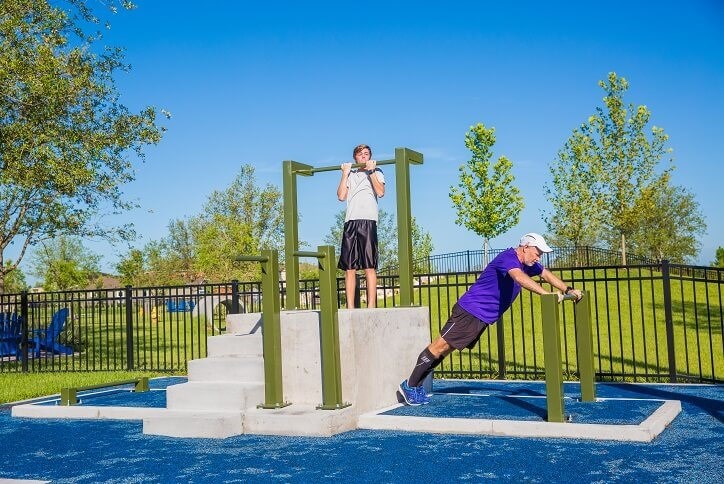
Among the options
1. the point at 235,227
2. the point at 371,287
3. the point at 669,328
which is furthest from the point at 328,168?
the point at 235,227

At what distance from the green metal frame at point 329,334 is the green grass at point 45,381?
574 centimetres

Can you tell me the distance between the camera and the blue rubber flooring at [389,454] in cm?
512

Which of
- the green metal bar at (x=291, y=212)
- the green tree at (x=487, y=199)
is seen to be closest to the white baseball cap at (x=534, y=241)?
the green metal bar at (x=291, y=212)

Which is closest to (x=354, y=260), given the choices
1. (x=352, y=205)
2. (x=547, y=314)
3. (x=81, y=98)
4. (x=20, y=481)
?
(x=352, y=205)

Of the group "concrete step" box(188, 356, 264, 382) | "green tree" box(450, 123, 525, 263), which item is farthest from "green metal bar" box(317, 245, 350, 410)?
"green tree" box(450, 123, 525, 263)

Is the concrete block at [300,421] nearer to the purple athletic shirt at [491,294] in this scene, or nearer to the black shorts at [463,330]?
the black shorts at [463,330]

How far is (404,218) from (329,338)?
231 cm

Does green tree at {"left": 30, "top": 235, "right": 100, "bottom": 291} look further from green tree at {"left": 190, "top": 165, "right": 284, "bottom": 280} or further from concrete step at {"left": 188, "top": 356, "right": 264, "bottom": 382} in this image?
concrete step at {"left": 188, "top": 356, "right": 264, "bottom": 382}

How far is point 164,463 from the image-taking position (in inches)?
231

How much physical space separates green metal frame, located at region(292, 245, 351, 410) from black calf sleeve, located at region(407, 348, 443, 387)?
964 millimetres

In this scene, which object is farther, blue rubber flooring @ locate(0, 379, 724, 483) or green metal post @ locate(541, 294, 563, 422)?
green metal post @ locate(541, 294, 563, 422)

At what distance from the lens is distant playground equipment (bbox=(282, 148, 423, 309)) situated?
29.2 ft

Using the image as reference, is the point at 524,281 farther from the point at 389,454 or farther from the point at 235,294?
the point at 235,294

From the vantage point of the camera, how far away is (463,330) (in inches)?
293
